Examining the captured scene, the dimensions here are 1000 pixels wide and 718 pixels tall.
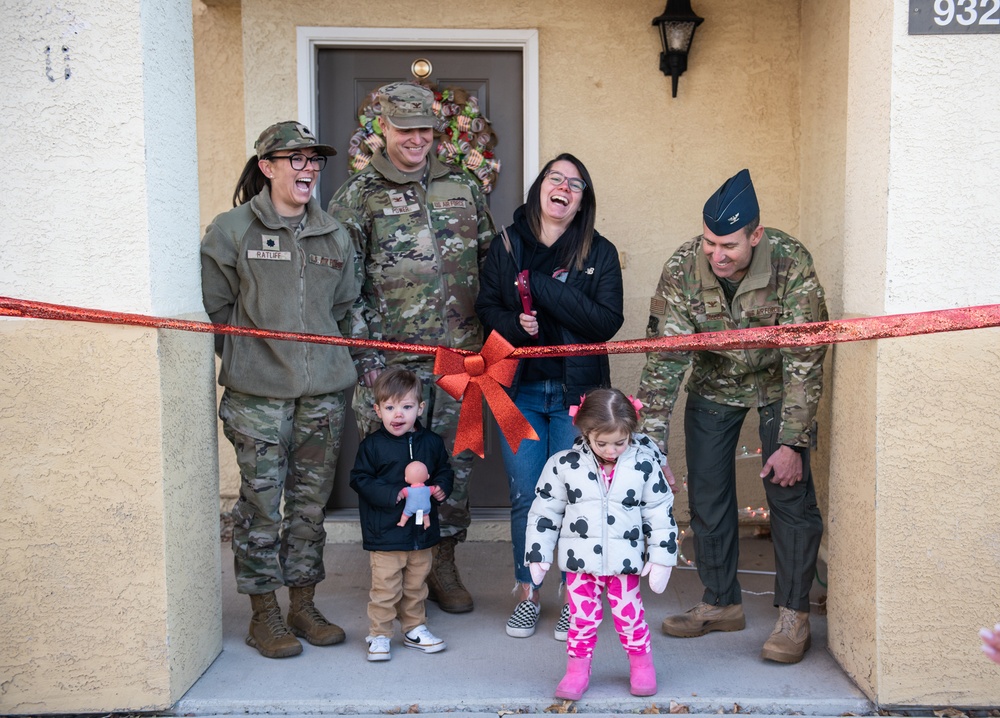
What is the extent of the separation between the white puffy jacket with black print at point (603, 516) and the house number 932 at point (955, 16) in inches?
64.8

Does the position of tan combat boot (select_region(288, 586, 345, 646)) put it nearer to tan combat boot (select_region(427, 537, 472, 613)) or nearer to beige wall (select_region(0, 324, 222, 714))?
tan combat boot (select_region(427, 537, 472, 613))

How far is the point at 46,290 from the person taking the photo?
327 cm

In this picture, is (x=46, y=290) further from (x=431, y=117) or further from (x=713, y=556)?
(x=713, y=556)

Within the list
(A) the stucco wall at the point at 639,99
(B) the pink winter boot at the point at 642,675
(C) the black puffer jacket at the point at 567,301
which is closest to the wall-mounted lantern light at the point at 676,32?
(A) the stucco wall at the point at 639,99

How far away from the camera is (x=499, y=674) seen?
3654 mm

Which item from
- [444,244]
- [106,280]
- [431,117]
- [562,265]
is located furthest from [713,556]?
[106,280]

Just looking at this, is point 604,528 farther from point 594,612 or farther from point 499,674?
point 499,674

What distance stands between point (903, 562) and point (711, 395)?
0.99m

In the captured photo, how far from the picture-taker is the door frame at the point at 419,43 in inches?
202

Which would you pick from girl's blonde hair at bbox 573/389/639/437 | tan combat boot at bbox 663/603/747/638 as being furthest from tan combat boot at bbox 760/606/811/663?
girl's blonde hair at bbox 573/389/639/437

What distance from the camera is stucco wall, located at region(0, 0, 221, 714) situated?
10.6ft

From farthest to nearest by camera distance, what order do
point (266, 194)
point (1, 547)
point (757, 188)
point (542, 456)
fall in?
point (757, 188) → point (542, 456) → point (266, 194) → point (1, 547)

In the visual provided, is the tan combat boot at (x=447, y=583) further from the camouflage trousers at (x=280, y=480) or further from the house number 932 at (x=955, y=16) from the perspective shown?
the house number 932 at (x=955, y=16)

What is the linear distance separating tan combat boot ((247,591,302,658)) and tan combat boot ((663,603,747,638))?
4.80 ft
